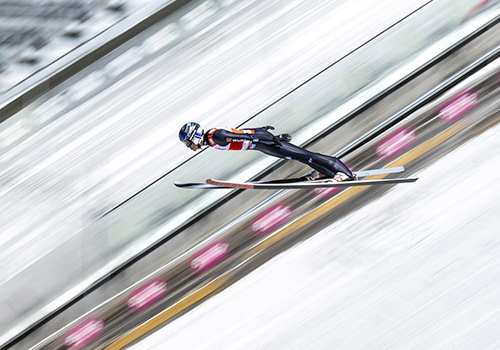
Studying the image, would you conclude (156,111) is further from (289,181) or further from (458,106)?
(458,106)

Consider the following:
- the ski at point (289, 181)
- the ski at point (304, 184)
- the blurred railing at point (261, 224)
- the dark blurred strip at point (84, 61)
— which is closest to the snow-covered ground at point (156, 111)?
the dark blurred strip at point (84, 61)

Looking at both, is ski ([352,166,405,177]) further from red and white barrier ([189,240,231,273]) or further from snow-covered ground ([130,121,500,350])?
red and white barrier ([189,240,231,273])

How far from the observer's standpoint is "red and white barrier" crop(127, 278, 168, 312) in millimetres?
5098

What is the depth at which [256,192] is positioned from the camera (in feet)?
17.3

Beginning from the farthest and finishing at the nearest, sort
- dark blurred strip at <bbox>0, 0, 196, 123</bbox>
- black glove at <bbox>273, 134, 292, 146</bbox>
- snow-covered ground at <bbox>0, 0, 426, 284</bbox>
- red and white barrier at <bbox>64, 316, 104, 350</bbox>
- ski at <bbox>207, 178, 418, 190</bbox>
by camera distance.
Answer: dark blurred strip at <bbox>0, 0, 196, 123</bbox> → snow-covered ground at <bbox>0, 0, 426, 284</bbox> → red and white barrier at <bbox>64, 316, 104, 350</bbox> → ski at <bbox>207, 178, 418, 190</bbox> → black glove at <bbox>273, 134, 292, 146</bbox>

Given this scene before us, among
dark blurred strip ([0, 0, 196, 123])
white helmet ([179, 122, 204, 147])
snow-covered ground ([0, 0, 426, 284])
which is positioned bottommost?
white helmet ([179, 122, 204, 147])

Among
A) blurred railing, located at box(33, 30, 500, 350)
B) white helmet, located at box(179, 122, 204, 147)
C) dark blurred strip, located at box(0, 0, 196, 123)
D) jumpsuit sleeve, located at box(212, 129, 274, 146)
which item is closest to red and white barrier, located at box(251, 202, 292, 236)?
blurred railing, located at box(33, 30, 500, 350)

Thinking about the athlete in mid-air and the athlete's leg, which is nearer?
the athlete in mid-air

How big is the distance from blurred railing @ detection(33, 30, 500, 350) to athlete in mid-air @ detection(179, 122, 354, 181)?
0.62m

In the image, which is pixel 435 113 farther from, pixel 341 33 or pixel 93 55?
pixel 93 55

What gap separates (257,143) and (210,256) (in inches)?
53.3

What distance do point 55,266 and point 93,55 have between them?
7.89 ft

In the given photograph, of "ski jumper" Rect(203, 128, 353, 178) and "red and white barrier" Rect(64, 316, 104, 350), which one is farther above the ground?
"ski jumper" Rect(203, 128, 353, 178)

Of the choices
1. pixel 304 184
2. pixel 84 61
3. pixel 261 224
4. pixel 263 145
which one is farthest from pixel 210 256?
pixel 84 61
